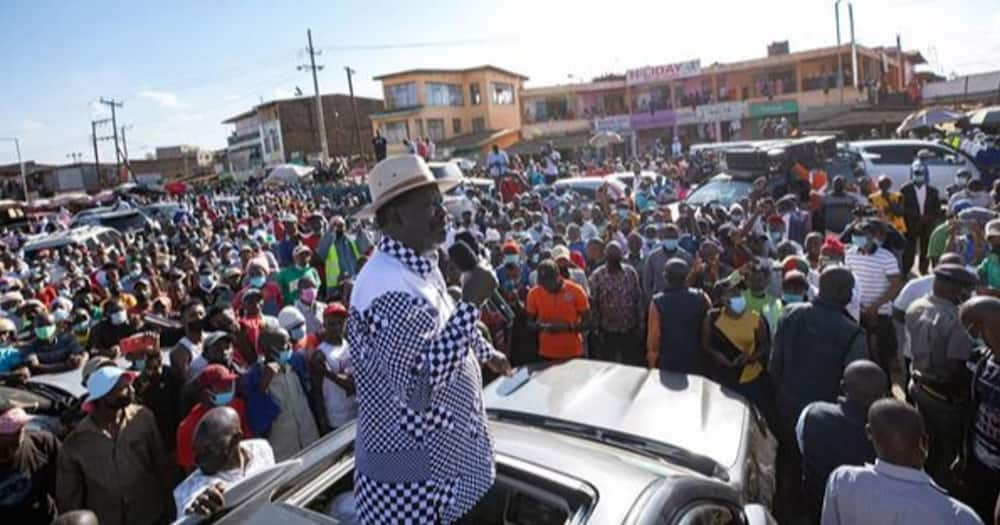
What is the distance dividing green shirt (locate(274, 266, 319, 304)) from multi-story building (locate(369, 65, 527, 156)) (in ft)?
117

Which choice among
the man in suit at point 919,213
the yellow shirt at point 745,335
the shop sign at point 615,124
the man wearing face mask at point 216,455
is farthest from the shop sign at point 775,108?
the man wearing face mask at point 216,455

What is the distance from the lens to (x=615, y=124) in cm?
4244

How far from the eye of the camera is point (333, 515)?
2443 mm

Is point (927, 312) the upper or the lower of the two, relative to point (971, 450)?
upper

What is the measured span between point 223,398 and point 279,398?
19.0 inches

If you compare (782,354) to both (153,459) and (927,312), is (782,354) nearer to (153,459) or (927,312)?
(927,312)

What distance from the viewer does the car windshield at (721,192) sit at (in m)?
11.5

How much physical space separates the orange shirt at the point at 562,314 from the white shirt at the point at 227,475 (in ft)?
10.1

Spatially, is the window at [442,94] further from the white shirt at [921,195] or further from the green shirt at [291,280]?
the green shirt at [291,280]

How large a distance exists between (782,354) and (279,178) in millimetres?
24854

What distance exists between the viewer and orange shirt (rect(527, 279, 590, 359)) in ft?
19.5

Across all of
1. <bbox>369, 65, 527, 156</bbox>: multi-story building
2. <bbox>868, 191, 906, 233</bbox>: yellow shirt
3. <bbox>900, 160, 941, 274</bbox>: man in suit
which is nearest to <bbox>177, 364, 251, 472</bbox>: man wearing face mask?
<bbox>868, 191, 906, 233</bbox>: yellow shirt

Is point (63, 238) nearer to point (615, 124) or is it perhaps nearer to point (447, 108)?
point (447, 108)

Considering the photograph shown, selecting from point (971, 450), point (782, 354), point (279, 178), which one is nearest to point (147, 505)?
point (782, 354)
